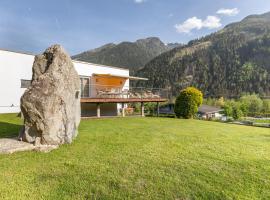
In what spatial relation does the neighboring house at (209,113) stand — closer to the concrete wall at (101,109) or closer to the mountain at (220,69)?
the concrete wall at (101,109)

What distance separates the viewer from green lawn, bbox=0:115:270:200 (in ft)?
12.4

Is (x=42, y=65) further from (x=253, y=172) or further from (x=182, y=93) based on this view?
(x=182, y=93)

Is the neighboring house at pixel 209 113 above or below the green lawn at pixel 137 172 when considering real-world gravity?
below

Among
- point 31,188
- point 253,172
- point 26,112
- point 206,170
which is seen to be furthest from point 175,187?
point 26,112

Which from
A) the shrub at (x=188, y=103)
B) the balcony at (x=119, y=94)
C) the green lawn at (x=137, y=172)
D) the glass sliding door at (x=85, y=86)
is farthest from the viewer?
the glass sliding door at (x=85, y=86)

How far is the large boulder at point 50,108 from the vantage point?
6.25 metres

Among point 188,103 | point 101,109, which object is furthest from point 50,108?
point 101,109

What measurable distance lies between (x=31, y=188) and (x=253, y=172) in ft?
15.8

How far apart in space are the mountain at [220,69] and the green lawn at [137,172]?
69.2 meters

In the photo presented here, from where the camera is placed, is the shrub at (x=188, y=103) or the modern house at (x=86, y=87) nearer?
the modern house at (x=86, y=87)

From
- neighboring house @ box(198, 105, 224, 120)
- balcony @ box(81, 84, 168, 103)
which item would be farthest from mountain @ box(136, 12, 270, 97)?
balcony @ box(81, 84, 168, 103)

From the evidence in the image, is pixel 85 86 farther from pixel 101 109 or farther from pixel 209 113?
pixel 209 113

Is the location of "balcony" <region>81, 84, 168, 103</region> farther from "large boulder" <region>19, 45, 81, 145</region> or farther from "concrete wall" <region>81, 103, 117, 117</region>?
"large boulder" <region>19, 45, 81, 145</region>

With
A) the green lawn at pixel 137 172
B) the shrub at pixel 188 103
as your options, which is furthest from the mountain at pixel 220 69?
the green lawn at pixel 137 172
